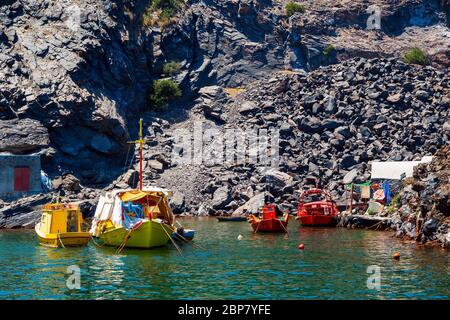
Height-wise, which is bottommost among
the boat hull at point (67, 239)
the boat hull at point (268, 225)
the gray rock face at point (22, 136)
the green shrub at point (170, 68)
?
the boat hull at point (67, 239)

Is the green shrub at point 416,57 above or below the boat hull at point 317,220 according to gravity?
above

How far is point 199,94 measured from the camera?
109750mm

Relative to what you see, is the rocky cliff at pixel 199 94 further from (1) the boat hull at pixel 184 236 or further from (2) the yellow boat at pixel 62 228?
(2) the yellow boat at pixel 62 228

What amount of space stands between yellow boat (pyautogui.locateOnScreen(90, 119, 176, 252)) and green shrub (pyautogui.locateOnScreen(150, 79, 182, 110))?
45.2m

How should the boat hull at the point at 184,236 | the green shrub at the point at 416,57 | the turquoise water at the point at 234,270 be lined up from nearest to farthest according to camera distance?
the turquoise water at the point at 234,270
the boat hull at the point at 184,236
the green shrub at the point at 416,57

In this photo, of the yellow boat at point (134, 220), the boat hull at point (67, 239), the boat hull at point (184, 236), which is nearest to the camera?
the yellow boat at point (134, 220)

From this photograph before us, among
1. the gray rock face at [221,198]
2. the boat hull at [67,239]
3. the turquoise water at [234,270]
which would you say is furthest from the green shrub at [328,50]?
the boat hull at [67,239]

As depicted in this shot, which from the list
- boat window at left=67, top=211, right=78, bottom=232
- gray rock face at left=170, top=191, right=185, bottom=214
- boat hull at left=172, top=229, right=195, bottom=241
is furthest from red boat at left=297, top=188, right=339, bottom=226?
boat window at left=67, top=211, right=78, bottom=232

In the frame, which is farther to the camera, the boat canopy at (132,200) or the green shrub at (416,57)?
the green shrub at (416,57)

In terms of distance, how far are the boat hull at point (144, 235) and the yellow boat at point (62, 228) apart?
8.40 ft

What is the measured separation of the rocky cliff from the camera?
287 ft

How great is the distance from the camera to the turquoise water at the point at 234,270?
34500 mm

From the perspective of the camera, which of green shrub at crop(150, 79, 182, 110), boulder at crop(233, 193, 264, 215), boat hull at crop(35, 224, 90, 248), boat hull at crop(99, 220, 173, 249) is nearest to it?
boat hull at crop(99, 220, 173, 249)

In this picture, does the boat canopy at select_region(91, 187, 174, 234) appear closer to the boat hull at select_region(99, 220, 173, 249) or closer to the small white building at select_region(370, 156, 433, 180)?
the boat hull at select_region(99, 220, 173, 249)
